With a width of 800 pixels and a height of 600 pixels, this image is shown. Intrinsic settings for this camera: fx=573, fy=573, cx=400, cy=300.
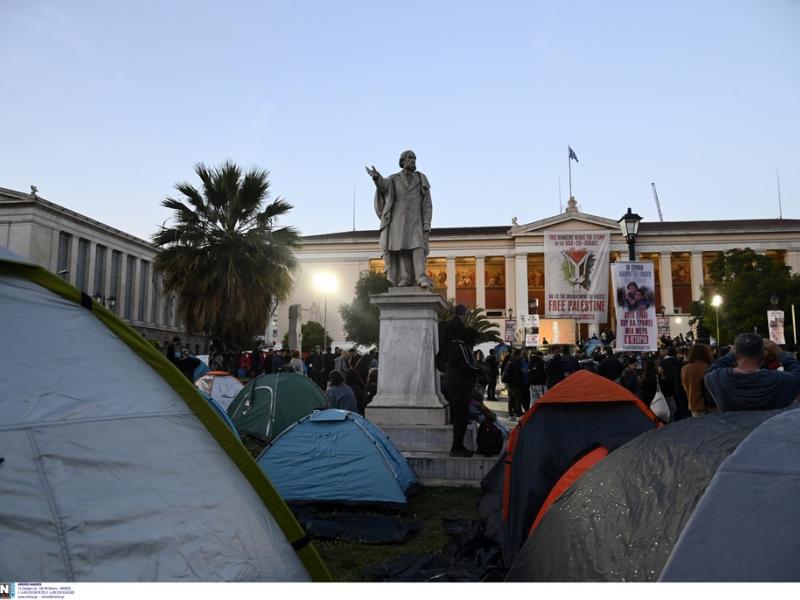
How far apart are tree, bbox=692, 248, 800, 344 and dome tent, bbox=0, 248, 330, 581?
120 ft

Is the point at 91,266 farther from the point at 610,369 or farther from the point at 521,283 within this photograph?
the point at 610,369

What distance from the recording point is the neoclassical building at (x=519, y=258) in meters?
54.0

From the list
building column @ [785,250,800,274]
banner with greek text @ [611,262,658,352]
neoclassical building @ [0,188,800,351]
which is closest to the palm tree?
banner with greek text @ [611,262,658,352]

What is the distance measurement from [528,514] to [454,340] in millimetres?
3153

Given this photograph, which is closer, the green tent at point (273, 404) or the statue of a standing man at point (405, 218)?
the statue of a standing man at point (405, 218)

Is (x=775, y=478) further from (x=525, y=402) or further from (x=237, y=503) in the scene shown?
(x=525, y=402)

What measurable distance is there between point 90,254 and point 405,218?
4624cm

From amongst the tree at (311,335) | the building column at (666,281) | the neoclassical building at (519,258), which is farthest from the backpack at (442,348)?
the building column at (666,281)

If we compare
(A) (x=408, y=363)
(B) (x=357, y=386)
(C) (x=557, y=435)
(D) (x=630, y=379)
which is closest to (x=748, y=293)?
(D) (x=630, y=379)

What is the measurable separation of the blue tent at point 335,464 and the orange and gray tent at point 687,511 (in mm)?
3072

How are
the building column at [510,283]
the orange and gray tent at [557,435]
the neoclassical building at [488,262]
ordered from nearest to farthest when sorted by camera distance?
the orange and gray tent at [557,435] < the neoclassical building at [488,262] < the building column at [510,283]

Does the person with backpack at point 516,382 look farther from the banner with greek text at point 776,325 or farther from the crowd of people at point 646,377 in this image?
the banner with greek text at point 776,325

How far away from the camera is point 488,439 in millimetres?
7145

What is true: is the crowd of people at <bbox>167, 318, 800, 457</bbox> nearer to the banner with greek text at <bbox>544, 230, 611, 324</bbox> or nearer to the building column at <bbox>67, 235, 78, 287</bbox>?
the banner with greek text at <bbox>544, 230, 611, 324</bbox>
